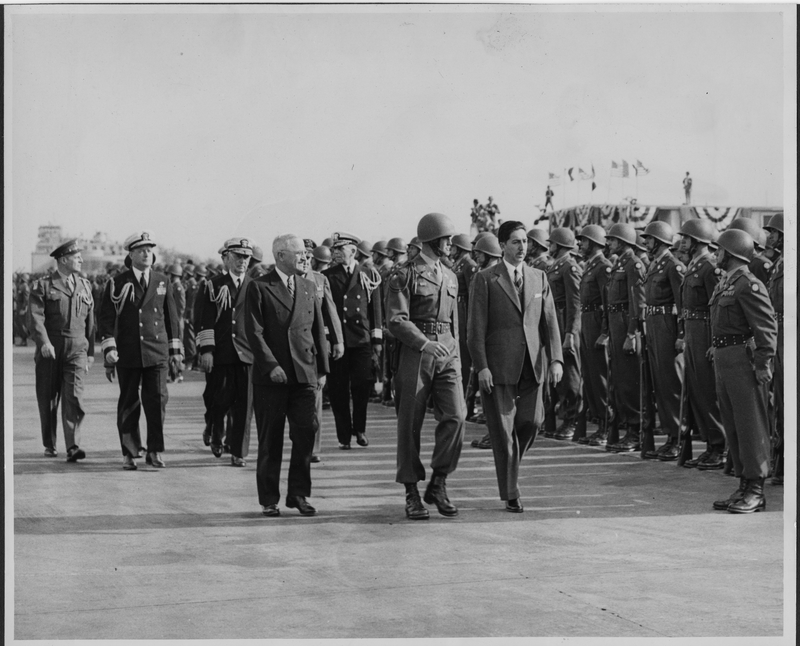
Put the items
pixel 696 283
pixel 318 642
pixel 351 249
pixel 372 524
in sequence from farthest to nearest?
pixel 351 249 < pixel 696 283 < pixel 372 524 < pixel 318 642

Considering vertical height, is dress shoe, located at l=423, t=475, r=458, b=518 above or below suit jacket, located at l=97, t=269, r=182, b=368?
below

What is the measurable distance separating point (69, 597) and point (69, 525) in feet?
6.14

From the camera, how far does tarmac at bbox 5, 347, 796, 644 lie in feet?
22.0

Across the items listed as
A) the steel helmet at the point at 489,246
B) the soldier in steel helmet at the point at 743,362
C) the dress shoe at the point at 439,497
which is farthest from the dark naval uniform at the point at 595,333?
the dress shoe at the point at 439,497

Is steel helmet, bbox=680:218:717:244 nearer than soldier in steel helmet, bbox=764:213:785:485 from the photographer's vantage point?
No

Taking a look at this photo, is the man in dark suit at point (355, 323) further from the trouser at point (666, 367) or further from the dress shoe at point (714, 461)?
the dress shoe at point (714, 461)

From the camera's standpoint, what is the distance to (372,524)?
901cm

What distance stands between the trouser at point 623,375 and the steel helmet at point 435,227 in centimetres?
362

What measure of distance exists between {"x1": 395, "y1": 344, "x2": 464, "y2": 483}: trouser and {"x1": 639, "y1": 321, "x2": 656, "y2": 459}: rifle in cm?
301

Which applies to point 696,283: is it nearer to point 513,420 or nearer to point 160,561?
point 513,420

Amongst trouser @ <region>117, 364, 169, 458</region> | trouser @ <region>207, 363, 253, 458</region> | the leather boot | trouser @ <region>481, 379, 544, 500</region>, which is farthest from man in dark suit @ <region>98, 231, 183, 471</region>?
the leather boot

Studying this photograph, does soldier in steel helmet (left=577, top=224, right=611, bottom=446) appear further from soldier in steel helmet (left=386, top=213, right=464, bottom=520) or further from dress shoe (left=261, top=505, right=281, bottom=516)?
dress shoe (left=261, top=505, right=281, bottom=516)

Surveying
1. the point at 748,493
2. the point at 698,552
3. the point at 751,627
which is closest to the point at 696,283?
→ the point at 748,493

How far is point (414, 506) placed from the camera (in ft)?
30.3
